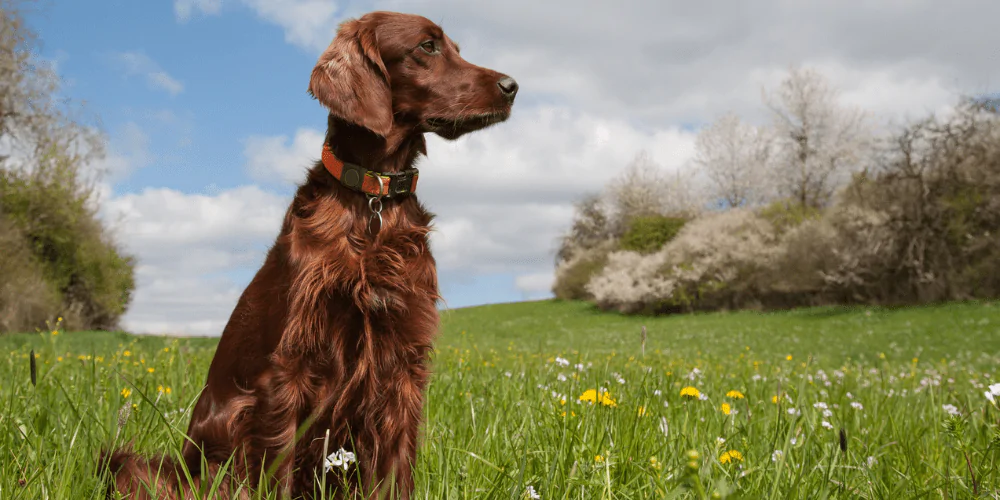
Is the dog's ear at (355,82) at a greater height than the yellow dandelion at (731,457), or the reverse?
the dog's ear at (355,82)

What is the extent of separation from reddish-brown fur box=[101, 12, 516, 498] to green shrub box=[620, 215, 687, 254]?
37.5 meters

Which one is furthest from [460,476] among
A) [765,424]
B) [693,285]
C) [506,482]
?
[693,285]

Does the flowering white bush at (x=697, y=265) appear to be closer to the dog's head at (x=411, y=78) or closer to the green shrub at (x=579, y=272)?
the green shrub at (x=579, y=272)

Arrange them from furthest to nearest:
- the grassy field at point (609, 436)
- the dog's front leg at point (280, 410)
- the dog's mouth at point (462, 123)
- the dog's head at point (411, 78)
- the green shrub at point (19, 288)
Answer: the green shrub at point (19, 288) < the dog's mouth at point (462, 123) < the dog's head at point (411, 78) < the dog's front leg at point (280, 410) < the grassy field at point (609, 436)

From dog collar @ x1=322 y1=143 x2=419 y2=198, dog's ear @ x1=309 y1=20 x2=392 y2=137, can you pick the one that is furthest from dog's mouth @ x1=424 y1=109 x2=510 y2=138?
dog collar @ x1=322 y1=143 x2=419 y2=198

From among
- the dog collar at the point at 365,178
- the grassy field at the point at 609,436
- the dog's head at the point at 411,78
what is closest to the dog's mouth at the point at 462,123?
the dog's head at the point at 411,78

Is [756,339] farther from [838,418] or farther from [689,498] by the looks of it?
[689,498]

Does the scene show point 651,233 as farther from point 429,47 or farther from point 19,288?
point 429,47

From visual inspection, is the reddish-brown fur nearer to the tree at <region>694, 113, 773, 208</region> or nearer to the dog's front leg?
the dog's front leg

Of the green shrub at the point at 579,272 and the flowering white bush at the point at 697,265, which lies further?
the green shrub at the point at 579,272

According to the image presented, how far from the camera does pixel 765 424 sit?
3176 mm

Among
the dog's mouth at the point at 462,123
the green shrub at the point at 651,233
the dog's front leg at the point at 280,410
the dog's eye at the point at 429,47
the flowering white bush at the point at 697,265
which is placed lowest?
the dog's front leg at the point at 280,410

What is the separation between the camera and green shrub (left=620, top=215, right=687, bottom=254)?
3969 centimetres

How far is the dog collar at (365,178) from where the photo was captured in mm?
2531
